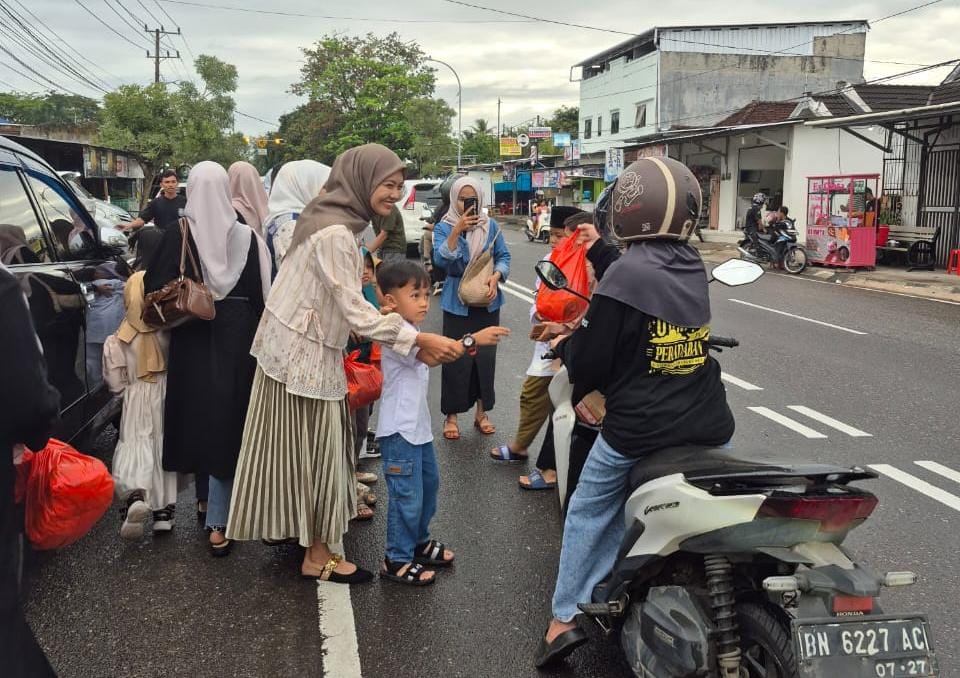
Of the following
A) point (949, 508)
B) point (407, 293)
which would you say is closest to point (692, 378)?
point (407, 293)

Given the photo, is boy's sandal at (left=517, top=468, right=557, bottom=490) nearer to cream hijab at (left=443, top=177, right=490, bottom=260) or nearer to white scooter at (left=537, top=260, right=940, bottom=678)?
cream hijab at (left=443, top=177, right=490, bottom=260)

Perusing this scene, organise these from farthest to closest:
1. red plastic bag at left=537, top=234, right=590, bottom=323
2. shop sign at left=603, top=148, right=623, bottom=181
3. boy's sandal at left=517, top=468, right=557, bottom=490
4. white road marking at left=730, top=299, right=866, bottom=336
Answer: shop sign at left=603, top=148, right=623, bottom=181 < white road marking at left=730, top=299, right=866, bottom=336 < boy's sandal at left=517, top=468, right=557, bottom=490 < red plastic bag at left=537, top=234, right=590, bottom=323

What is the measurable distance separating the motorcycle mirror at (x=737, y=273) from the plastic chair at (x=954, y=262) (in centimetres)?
1575

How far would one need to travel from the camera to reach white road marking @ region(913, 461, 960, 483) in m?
5.13

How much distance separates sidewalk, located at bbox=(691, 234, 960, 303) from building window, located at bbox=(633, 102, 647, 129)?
2149 cm

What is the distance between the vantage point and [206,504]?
14.7ft

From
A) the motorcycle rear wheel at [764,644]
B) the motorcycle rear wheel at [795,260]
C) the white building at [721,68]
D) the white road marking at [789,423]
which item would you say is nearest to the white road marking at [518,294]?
the white road marking at [789,423]

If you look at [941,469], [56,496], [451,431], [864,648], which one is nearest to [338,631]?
[56,496]

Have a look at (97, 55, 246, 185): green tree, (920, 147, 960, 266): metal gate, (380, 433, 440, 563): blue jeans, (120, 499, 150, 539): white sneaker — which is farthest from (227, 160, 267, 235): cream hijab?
(97, 55, 246, 185): green tree

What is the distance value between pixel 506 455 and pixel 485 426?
0.66 metres

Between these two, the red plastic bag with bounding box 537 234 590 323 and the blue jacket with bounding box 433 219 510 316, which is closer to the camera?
the red plastic bag with bounding box 537 234 590 323

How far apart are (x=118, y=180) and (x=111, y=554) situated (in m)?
34.9

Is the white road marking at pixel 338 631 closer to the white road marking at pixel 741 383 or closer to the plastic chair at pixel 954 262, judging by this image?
the white road marking at pixel 741 383

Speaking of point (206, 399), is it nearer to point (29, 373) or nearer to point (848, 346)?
point (29, 373)
